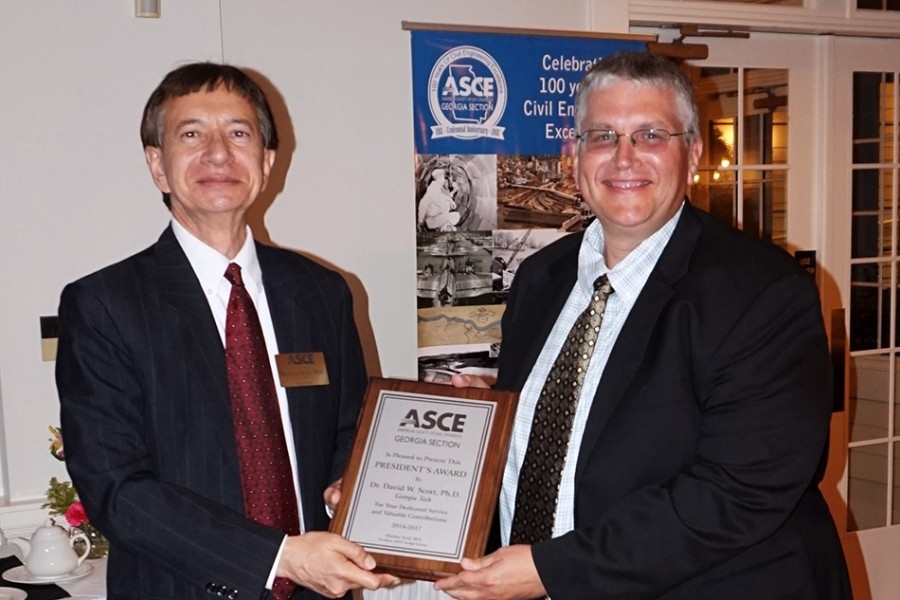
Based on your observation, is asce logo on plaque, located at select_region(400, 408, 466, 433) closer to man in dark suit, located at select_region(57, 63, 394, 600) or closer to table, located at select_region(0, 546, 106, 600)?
man in dark suit, located at select_region(57, 63, 394, 600)

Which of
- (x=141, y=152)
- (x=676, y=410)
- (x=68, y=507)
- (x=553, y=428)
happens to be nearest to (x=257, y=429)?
(x=553, y=428)

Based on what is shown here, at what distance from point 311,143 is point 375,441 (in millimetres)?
1927

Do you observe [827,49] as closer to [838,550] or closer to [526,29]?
[526,29]

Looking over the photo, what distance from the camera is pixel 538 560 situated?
1.73 meters

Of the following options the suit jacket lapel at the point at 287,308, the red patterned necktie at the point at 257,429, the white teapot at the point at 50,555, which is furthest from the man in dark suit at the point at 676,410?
the white teapot at the point at 50,555

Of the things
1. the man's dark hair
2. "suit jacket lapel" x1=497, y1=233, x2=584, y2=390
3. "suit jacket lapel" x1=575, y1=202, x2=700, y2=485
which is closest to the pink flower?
the man's dark hair

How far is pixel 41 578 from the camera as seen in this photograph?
270 cm

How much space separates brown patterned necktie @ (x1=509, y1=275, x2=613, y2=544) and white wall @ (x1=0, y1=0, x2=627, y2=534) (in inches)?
74.2

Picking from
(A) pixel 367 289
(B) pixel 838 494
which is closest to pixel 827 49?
(B) pixel 838 494

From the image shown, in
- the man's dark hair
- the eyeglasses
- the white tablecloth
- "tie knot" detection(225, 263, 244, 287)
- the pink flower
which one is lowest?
the white tablecloth

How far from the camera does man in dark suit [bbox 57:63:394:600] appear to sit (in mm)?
1756

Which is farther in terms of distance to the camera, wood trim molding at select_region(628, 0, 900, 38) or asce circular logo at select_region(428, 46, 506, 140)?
wood trim molding at select_region(628, 0, 900, 38)

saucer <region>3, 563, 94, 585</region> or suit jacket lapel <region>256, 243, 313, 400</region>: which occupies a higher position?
suit jacket lapel <region>256, 243, 313, 400</region>

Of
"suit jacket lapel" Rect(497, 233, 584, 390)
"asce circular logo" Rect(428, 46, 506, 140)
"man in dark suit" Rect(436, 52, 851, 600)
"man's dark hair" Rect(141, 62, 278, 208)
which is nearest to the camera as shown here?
"man in dark suit" Rect(436, 52, 851, 600)
